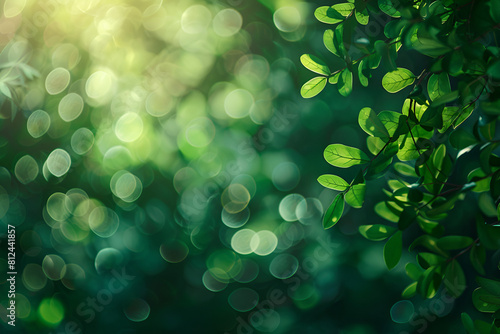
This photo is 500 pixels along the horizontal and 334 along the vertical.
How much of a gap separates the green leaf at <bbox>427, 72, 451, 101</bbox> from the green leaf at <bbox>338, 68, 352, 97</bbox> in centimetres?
11

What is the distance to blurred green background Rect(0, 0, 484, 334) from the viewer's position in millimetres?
1423

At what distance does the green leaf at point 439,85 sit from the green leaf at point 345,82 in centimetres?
11

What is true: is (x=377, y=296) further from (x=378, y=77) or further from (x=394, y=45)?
(x=394, y=45)

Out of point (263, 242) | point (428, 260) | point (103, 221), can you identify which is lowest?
point (263, 242)

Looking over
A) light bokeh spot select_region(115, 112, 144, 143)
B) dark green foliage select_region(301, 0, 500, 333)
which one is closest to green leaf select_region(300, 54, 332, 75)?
dark green foliage select_region(301, 0, 500, 333)

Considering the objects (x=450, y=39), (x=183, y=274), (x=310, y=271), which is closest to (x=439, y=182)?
(x=450, y=39)

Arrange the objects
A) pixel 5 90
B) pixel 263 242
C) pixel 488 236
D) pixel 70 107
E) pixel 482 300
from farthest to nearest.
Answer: pixel 70 107, pixel 263 242, pixel 5 90, pixel 482 300, pixel 488 236

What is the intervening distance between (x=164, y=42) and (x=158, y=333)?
1113mm

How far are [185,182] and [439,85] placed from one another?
107 cm

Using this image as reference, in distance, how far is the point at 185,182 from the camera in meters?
1.44

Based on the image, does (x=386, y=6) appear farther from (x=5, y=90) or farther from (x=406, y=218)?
(x=5, y=90)

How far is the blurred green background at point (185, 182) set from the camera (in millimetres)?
1423

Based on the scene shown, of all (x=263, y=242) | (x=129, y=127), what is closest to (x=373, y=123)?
(x=263, y=242)

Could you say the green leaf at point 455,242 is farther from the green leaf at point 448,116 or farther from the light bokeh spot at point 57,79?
the light bokeh spot at point 57,79
